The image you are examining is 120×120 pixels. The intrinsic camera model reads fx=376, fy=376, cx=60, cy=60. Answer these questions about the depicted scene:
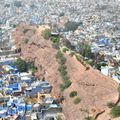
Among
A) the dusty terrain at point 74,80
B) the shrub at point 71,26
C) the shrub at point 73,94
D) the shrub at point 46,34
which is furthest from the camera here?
the shrub at point 71,26

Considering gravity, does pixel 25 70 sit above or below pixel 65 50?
below

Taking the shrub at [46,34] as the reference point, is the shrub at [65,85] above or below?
below

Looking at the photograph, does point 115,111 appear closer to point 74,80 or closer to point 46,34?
point 74,80

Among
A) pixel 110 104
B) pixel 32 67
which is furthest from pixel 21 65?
pixel 110 104

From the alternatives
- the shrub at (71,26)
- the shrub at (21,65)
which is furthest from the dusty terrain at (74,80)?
the shrub at (71,26)

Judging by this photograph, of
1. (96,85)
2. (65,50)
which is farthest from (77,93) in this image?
(65,50)

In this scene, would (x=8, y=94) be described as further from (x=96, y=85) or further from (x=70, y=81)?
(x=96, y=85)

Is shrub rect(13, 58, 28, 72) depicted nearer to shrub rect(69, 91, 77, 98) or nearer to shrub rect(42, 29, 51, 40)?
shrub rect(42, 29, 51, 40)

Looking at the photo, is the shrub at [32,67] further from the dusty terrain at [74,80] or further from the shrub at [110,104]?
the shrub at [110,104]

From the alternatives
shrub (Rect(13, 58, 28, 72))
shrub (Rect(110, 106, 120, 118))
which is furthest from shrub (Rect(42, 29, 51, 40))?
shrub (Rect(110, 106, 120, 118))
